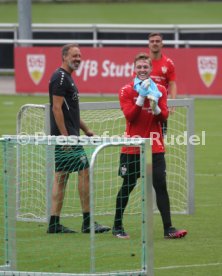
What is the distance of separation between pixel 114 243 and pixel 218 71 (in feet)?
50.6

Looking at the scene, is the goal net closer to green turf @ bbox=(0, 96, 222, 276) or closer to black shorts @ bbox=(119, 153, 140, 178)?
green turf @ bbox=(0, 96, 222, 276)

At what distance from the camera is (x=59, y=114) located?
11.1 meters

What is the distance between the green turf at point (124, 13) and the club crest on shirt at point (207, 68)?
1809 cm

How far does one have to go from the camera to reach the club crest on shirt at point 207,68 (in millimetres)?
25891

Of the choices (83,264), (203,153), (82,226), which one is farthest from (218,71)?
(83,264)

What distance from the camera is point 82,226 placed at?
37.9 feet

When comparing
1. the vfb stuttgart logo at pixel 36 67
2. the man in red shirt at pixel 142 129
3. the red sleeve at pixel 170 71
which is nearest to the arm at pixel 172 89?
the red sleeve at pixel 170 71

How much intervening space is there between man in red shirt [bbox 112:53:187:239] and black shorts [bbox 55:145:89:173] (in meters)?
0.43

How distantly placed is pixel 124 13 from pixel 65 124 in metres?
38.2

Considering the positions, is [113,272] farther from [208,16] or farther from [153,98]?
[208,16]

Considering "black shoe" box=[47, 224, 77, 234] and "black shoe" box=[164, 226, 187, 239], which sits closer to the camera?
"black shoe" box=[164, 226, 187, 239]

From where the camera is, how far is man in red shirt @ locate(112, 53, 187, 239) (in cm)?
1077

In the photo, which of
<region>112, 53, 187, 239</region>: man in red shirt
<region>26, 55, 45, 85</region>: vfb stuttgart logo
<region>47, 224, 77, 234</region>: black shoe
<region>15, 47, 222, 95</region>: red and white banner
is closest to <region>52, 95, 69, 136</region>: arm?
Answer: <region>112, 53, 187, 239</region>: man in red shirt

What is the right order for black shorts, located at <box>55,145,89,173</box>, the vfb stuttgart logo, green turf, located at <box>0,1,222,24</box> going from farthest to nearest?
green turf, located at <box>0,1,222,24</box> → the vfb stuttgart logo → black shorts, located at <box>55,145,89,173</box>
